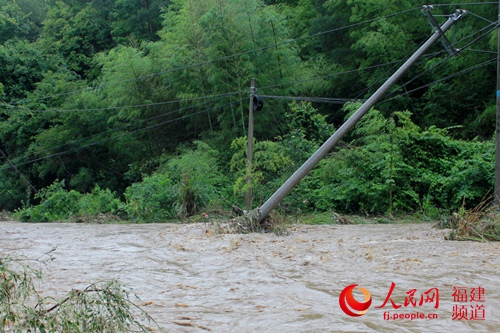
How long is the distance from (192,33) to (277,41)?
363 centimetres

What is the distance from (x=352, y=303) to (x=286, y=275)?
72.3 inches

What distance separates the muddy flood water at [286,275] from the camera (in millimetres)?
5348

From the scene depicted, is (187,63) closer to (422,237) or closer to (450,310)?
(422,237)

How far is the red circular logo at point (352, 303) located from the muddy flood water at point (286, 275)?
0.08m

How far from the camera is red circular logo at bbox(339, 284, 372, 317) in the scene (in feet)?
18.2

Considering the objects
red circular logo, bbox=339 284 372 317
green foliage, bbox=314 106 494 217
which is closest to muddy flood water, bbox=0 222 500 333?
red circular logo, bbox=339 284 372 317

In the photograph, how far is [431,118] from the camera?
21.2 metres

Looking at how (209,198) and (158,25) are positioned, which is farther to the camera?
(158,25)

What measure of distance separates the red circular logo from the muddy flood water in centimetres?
8

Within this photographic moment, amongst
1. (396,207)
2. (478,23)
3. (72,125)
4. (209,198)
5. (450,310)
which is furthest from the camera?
(72,125)

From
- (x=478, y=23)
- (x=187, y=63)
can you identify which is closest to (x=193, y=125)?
(x=187, y=63)

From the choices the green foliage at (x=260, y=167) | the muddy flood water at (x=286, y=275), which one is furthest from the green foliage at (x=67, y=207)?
the muddy flood water at (x=286, y=275)

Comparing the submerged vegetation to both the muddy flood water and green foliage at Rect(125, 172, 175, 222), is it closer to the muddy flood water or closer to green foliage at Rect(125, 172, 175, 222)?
green foliage at Rect(125, 172, 175, 222)

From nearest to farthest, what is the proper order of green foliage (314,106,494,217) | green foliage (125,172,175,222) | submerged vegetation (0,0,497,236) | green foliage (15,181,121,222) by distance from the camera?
1. green foliage (314,106,494,217)
2. submerged vegetation (0,0,497,236)
3. green foliage (125,172,175,222)
4. green foliage (15,181,121,222)
